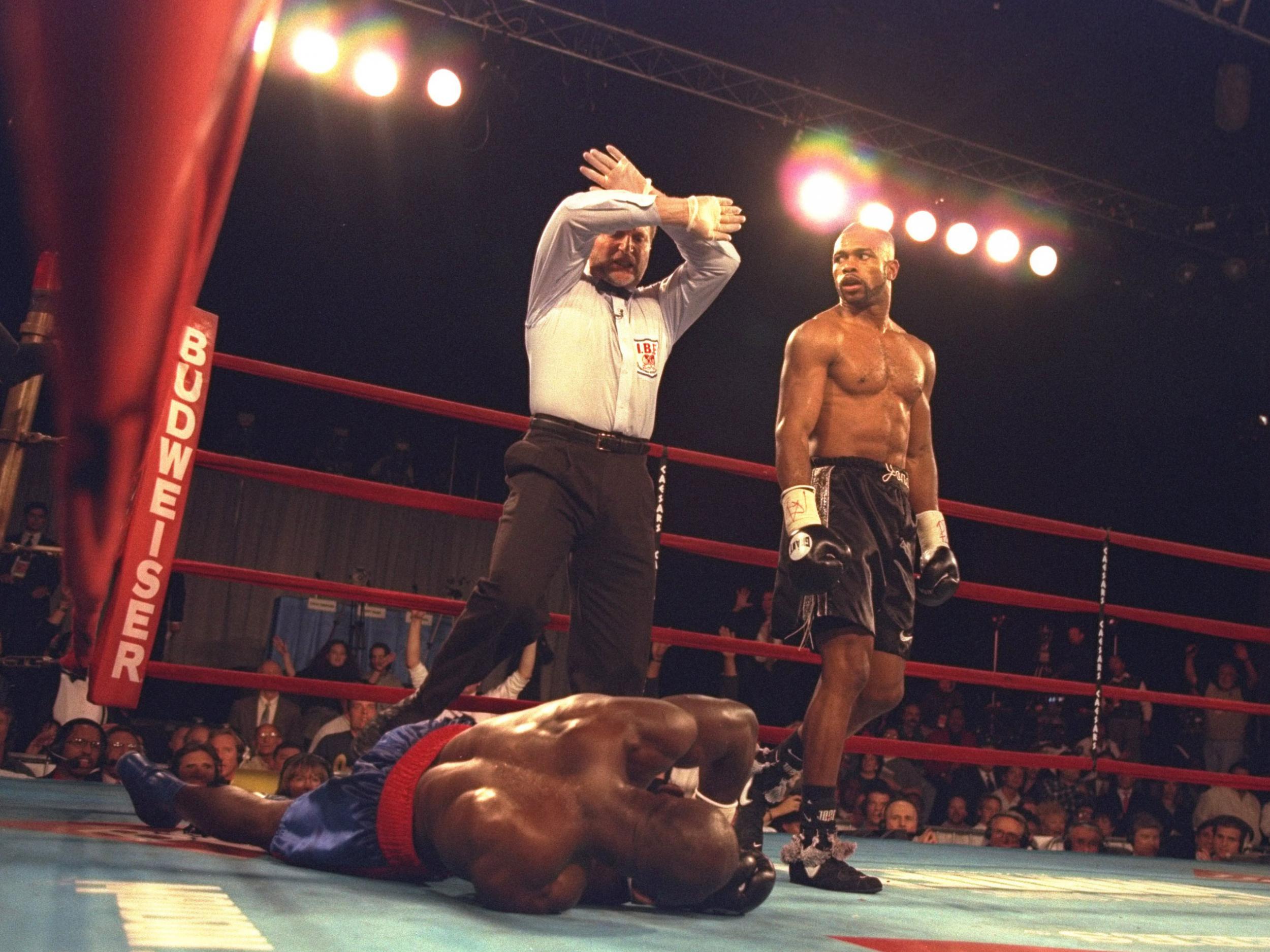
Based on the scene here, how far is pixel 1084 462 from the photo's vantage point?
8.78 meters

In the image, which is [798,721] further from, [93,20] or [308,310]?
[93,20]

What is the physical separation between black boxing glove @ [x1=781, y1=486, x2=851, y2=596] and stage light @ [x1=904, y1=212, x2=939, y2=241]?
5.05m

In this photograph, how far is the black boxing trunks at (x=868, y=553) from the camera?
2.54 meters

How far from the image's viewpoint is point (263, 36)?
0.57 meters

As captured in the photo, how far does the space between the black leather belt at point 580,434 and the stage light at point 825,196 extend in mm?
5112

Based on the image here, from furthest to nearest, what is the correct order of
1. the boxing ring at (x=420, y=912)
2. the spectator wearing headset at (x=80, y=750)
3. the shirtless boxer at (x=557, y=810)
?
the spectator wearing headset at (x=80, y=750) → the shirtless boxer at (x=557, y=810) → the boxing ring at (x=420, y=912)

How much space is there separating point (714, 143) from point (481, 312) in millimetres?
1864

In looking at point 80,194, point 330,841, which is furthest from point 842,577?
point 80,194

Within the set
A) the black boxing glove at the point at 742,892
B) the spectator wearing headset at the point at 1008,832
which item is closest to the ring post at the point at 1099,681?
the spectator wearing headset at the point at 1008,832

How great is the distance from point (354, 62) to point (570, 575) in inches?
183

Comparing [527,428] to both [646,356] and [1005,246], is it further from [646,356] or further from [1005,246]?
[1005,246]

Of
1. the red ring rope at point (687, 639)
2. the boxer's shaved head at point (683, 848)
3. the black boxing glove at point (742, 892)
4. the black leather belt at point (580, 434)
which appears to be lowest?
the black boxing glove at point (742, 892)

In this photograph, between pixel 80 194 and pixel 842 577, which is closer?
pixel 80 194

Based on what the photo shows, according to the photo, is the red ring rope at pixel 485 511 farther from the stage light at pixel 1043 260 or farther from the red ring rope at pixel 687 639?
the stage light at pixel 1043 260
